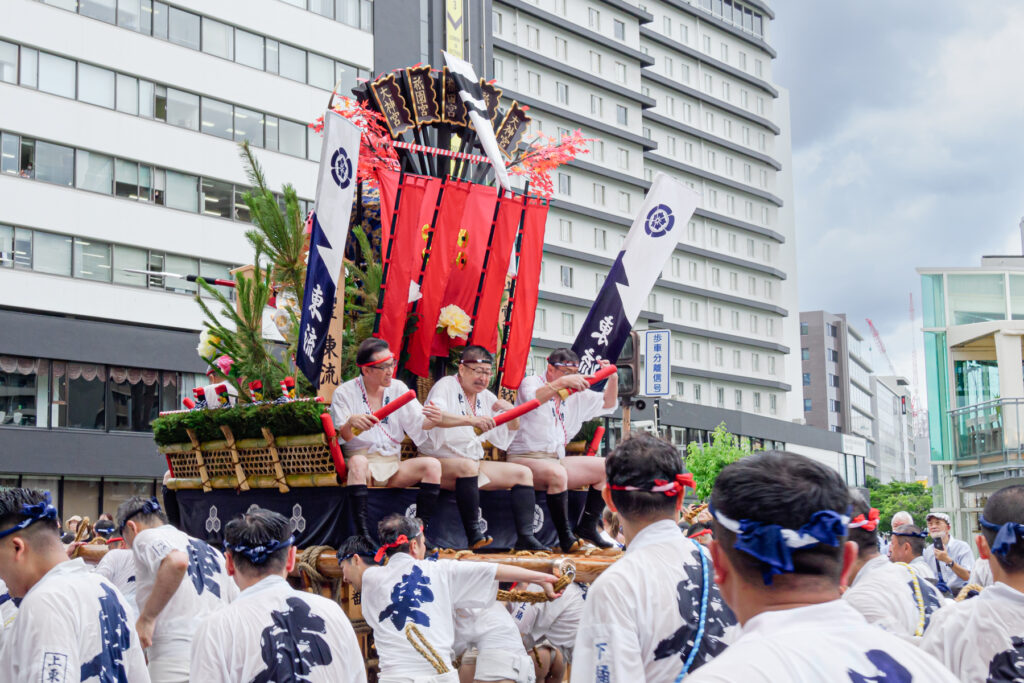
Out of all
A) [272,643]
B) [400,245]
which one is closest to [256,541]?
[272,643]

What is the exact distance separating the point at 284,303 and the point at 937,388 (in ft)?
52.5

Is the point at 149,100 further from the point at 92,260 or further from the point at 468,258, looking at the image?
the point at 468,258

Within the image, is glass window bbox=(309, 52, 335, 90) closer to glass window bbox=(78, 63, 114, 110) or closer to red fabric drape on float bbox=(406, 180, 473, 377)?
glass window bbox=(78, 63, 114, 110)

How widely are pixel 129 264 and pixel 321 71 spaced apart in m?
8.20

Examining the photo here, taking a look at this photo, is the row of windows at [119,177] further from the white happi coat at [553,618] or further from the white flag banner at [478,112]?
the white happi coat at [553,618]

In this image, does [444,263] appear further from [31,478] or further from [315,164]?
[315,164]

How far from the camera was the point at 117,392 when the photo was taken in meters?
26.3

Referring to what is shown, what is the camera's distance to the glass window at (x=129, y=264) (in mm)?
26297

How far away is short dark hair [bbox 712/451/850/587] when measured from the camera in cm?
208

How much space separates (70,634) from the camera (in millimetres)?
3826

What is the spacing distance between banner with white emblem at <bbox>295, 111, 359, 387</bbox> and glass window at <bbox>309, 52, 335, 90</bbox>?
904 inches

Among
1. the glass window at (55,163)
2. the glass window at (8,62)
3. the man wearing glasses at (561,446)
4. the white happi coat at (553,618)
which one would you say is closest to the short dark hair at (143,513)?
the white happi coat at (553,618)

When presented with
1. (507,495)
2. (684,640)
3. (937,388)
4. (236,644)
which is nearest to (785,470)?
(684,640)

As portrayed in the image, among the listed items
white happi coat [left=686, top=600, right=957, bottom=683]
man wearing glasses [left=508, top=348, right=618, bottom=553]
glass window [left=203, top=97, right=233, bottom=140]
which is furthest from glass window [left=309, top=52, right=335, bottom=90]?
white happi coat [left=686, top=600, right=957, bottom=683]
